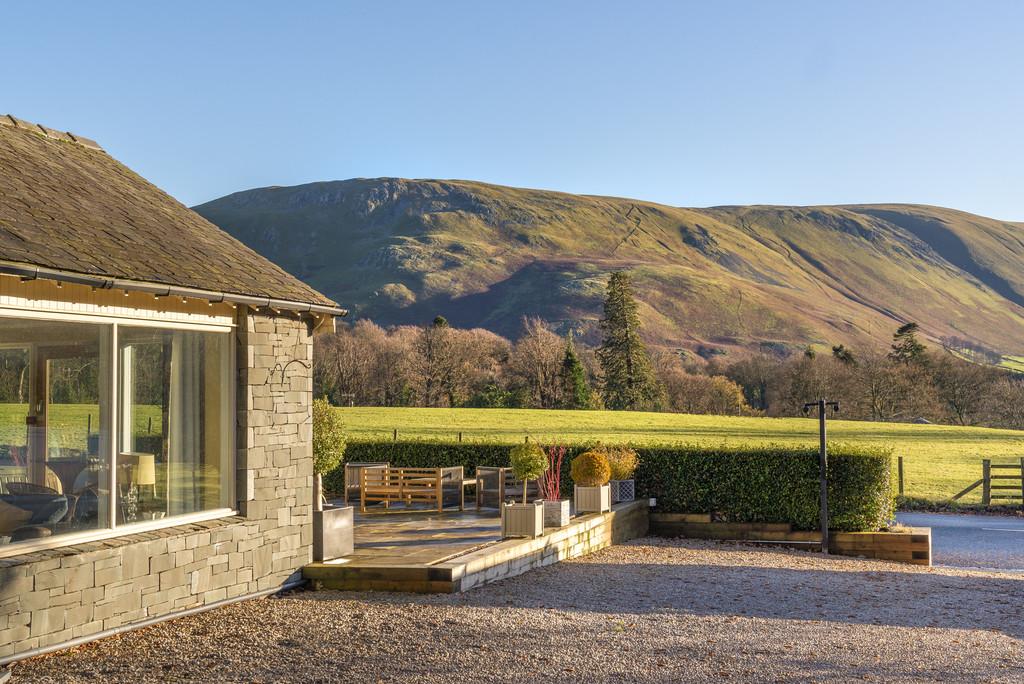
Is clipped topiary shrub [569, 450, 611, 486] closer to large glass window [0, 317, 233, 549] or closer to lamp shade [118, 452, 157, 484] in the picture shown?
large glass window [0, 317, 233, 549]

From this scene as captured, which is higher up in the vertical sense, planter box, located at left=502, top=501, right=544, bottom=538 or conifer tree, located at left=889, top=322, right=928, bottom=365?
conifer tree, located at left=889, top=322, right=928, bottom=365

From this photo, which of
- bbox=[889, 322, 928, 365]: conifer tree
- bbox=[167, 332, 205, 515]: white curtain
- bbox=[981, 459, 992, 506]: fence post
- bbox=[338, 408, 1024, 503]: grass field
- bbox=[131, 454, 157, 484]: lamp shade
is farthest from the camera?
bbox=[889, 322, 928, 365]: conifer tree

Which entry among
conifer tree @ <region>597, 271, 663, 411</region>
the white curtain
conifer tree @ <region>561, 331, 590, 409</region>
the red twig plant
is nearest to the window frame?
the white curtain

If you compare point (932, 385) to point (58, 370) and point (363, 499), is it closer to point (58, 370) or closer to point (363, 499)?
point (363, 499)

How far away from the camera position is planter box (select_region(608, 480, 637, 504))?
51.8 ft

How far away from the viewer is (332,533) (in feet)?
34.0

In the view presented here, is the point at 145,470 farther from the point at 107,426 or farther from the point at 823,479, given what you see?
the point at 823,479

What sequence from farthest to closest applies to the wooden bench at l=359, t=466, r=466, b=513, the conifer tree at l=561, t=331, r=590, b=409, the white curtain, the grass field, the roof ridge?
the conifer tree at l=561, t=331, r=590, b=409 < the grass field < the wooden bench at l=359, t=466, r=466, b=513 < the roof ridge < the white curtain

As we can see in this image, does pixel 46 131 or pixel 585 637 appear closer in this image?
pixel 585 637

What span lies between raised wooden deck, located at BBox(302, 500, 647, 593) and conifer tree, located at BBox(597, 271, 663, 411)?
42620 millimetres

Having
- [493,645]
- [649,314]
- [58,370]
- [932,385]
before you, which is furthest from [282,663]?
[649,314]

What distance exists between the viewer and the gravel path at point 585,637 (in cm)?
666

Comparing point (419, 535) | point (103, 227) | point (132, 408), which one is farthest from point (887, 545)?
point (103, 227)

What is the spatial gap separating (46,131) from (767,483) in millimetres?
11886
